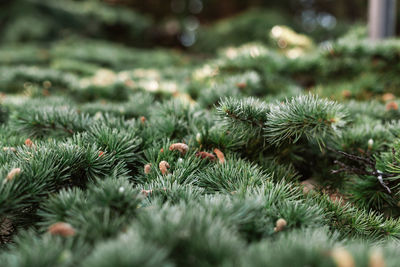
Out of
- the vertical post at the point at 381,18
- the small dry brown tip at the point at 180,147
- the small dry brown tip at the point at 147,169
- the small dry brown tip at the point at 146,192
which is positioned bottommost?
the small dry brown tip at the point at 146,192

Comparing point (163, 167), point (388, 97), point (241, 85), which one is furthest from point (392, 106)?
point (163, 167)

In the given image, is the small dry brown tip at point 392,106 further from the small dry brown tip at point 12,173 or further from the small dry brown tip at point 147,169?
the small dry brown tip at point 12,173

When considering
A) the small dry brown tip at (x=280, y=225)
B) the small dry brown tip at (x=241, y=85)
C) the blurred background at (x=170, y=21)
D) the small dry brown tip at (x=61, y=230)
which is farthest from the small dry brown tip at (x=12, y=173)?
the blurred background at (x=170, y=21)

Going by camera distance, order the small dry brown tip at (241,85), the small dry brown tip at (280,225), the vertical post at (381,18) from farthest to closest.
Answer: the vertical post at (381,18) → the small dry brown tip at (241,85) → the small dry brown tip at (280,225)

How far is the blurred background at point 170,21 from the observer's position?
3.05 meters

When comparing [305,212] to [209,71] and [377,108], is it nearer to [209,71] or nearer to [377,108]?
[377,108]

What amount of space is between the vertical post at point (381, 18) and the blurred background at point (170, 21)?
1.52 meters

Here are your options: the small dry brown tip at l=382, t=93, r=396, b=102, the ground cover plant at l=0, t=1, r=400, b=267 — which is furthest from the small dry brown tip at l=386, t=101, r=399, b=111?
the small dry brown tip at l=382, t=93, r=396, b=102

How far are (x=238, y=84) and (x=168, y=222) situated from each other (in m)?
0.80

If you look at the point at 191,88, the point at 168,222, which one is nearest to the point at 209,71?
the point at 191,88

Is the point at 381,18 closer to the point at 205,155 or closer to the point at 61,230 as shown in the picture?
the point at 205,155

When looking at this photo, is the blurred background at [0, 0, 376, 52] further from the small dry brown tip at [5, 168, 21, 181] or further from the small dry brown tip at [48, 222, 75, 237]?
the small dry brown tip at [48, 222, 75, 237]

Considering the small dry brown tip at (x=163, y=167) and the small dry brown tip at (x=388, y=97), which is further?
the small dry brown tip at (x=388, y=97)

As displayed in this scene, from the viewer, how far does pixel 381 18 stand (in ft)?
5.96
